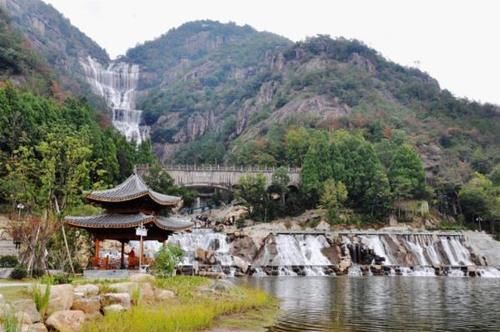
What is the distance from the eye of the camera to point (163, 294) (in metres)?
16.8

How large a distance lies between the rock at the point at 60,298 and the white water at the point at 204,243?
98.0 ft

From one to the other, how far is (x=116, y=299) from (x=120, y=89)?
126988 mm

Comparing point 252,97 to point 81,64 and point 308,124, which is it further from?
point 81,64

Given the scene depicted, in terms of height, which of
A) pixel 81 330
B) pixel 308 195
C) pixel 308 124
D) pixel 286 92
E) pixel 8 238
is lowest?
pixel 81 330

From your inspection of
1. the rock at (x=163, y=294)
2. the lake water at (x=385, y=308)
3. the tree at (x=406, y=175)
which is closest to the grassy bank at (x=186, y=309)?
the rock at (x=163, y=294)

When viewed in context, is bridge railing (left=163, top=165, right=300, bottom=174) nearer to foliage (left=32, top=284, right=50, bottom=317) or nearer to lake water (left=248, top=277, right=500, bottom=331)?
lake water (left=248, top=277, right=500, bottom=331)

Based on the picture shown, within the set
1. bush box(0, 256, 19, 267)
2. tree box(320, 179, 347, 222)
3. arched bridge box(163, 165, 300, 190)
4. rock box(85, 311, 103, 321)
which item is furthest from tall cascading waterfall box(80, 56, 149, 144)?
rock box(85, 311, 103, 321)

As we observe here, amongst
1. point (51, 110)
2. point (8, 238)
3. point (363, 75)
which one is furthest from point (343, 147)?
point (363, 75)

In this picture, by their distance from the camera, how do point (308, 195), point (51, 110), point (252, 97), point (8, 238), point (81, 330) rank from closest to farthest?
point (81, 330), point (8, 238), point (51, 110), point (308, 195), point (252, 97)

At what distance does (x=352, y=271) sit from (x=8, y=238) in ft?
81.6

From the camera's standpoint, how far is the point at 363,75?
4104 inches

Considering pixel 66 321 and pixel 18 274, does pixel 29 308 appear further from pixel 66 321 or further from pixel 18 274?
pixel 18 274

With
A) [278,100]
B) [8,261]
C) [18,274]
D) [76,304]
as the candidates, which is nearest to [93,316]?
[76,304]

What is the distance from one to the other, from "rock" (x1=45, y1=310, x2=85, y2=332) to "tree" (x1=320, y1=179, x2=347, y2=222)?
1722 inches
